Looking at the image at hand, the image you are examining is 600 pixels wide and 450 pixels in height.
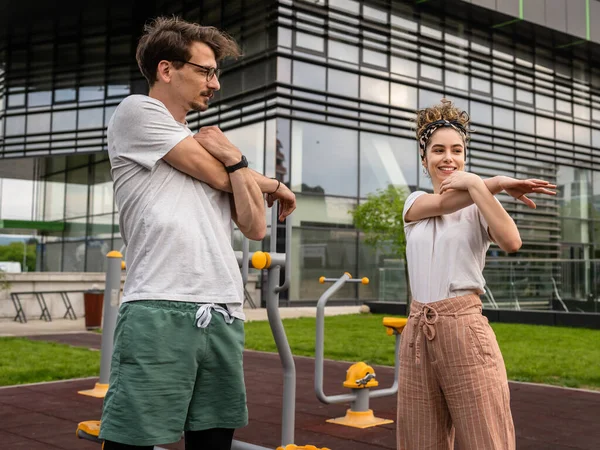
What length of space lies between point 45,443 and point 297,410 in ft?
6.91

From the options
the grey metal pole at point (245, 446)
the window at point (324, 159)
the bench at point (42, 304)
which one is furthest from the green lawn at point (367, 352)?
the window at point (324, 159)

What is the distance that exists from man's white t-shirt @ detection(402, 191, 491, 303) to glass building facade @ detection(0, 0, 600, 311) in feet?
43.6

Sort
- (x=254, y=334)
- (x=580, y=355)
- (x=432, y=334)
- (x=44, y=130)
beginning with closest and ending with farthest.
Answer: (x=432, y=334), (x=580, y=355), (x=254, y=334), (x=44, y=130)

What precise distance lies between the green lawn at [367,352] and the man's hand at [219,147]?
5917mm

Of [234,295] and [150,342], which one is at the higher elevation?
[234,295]

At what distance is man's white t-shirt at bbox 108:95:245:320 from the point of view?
75.9 inches

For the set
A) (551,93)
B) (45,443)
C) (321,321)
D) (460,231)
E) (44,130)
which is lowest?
(45,443)

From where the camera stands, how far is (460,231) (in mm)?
2287

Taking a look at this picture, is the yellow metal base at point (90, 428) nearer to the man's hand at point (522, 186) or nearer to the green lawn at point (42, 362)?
the man's hand at point (522, 186)

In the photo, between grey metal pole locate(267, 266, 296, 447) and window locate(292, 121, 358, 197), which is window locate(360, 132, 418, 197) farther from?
grey metal pole locate(267, 266, 296, 447)

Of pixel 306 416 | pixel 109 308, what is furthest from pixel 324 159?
pixel 306 416

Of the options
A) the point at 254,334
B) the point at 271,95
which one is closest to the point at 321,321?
the point at 254,334

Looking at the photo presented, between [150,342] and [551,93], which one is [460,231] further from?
[551,93]

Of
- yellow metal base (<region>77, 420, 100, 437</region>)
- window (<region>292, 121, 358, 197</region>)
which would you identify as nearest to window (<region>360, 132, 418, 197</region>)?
window (<region>292, 121, 358, 197</region>)
